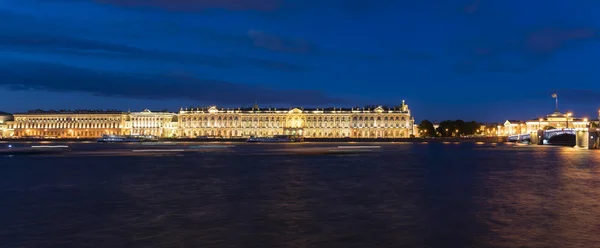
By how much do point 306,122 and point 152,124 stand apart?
39330 millimetres

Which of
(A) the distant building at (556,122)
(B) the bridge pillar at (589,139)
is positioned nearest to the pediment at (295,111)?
(A) the distant building at (556,122)

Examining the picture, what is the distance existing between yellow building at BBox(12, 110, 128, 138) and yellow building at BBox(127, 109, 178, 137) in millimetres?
2264

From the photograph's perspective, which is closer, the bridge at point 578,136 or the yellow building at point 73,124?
the bridge at point 578,136

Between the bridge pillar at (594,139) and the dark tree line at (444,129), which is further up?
the dark tree line at (444,129)

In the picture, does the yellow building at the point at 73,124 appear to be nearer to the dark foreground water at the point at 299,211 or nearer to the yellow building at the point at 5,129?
the yellow building at the point at 5,129

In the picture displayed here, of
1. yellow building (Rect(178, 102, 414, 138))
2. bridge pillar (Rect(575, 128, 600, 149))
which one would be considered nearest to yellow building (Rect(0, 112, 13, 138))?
yellow building (Rect(178, 102, 414, 138))

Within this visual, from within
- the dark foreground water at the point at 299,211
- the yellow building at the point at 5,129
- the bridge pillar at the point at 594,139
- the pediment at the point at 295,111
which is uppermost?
the pediment at the point at 295,111

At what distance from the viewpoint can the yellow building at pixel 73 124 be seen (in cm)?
15138

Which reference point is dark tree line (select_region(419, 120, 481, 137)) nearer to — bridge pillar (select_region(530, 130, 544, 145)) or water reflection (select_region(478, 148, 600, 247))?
bridge pillar (select_region(530, 130, 544, 145))

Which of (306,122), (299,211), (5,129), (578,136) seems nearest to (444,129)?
(306,122)

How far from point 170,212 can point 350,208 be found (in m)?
4.12

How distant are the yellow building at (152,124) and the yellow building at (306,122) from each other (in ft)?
25.4

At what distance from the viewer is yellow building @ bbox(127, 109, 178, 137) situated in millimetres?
152750

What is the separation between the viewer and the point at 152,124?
153125mm
